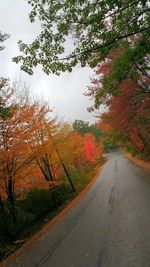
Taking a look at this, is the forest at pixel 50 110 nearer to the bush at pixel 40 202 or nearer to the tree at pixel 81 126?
the bush at pixel 40 202

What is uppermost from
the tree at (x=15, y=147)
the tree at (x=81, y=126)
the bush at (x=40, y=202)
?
the tree at (x=81, y=126)

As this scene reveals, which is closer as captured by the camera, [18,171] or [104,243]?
[104,243]

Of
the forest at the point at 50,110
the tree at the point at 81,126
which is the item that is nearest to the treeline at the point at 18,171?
the forest at the point at 50,110

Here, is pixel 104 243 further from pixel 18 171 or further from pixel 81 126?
pixel 81 126

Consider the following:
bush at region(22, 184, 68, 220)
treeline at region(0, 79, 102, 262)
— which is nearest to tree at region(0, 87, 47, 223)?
treeline at region(0, 79, 102, 262)

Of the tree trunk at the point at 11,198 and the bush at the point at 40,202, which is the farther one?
the bush at the point at 40,202

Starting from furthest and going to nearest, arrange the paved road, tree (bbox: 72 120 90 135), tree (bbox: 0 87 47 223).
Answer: tree (bbox: 72 120 90 135)
tree (bbox: 0 87 47 223)
the paved road

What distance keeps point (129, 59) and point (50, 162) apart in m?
19.5

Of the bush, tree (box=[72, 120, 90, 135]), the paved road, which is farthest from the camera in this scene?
tree (box=[72, 120, 90, 135])

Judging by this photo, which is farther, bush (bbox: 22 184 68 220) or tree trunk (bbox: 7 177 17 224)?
bush (bbox: 22 184 68 220)

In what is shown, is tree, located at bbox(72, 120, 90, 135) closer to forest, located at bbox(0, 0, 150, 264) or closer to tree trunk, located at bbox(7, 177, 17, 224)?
forest, located at bbox(0, 0, 150, 264)

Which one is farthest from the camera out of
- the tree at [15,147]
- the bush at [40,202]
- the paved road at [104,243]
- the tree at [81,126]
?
the tree at [81,126]

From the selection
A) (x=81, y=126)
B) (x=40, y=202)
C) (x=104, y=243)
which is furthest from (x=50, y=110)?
(x=81, y=126)

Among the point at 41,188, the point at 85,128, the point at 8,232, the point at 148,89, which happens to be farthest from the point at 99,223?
the point at 85,128
